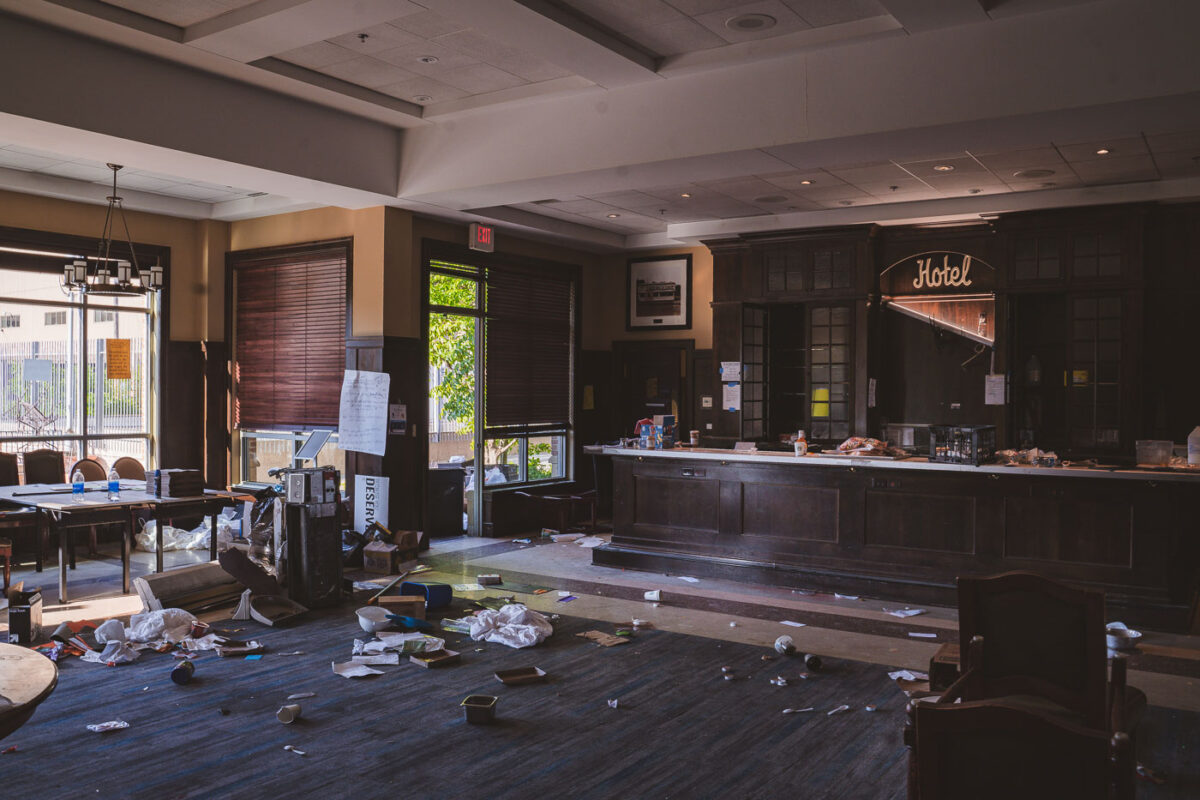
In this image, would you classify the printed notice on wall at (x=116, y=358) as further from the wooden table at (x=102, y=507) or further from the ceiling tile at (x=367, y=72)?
the ceiling tile at (x=367, y=72)

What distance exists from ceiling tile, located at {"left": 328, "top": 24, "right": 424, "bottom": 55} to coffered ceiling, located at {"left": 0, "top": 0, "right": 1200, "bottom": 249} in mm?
20

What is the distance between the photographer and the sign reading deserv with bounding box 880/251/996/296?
31.1 ft

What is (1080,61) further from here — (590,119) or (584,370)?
(584,370)

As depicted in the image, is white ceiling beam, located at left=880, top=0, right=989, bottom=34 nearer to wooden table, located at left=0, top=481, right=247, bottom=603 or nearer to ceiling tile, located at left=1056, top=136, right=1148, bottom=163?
ceiling tile, located at left=1056, top=136, right=1148, bottom=163

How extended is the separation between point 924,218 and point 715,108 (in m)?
3.93

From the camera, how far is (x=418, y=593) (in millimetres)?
6848

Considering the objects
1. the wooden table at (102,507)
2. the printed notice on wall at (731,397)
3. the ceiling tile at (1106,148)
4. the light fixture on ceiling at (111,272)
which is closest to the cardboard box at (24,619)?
the wooden table at (102,507)

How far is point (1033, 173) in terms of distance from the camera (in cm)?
797

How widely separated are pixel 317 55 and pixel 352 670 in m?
4.05

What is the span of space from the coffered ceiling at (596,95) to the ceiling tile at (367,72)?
0.09 feet

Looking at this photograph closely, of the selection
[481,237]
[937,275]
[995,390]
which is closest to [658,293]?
[481,237]

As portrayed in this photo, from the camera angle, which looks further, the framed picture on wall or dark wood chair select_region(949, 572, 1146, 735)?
the framed picture on wall

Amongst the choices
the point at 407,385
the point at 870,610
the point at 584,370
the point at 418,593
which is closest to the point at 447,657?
the point at 418,593

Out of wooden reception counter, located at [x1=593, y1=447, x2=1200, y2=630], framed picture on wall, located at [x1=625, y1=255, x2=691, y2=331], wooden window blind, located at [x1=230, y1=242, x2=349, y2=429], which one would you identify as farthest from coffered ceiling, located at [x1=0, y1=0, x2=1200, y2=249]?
framed picture on wall, located at [x1=625, y1=255, x2=691, y2=331]
